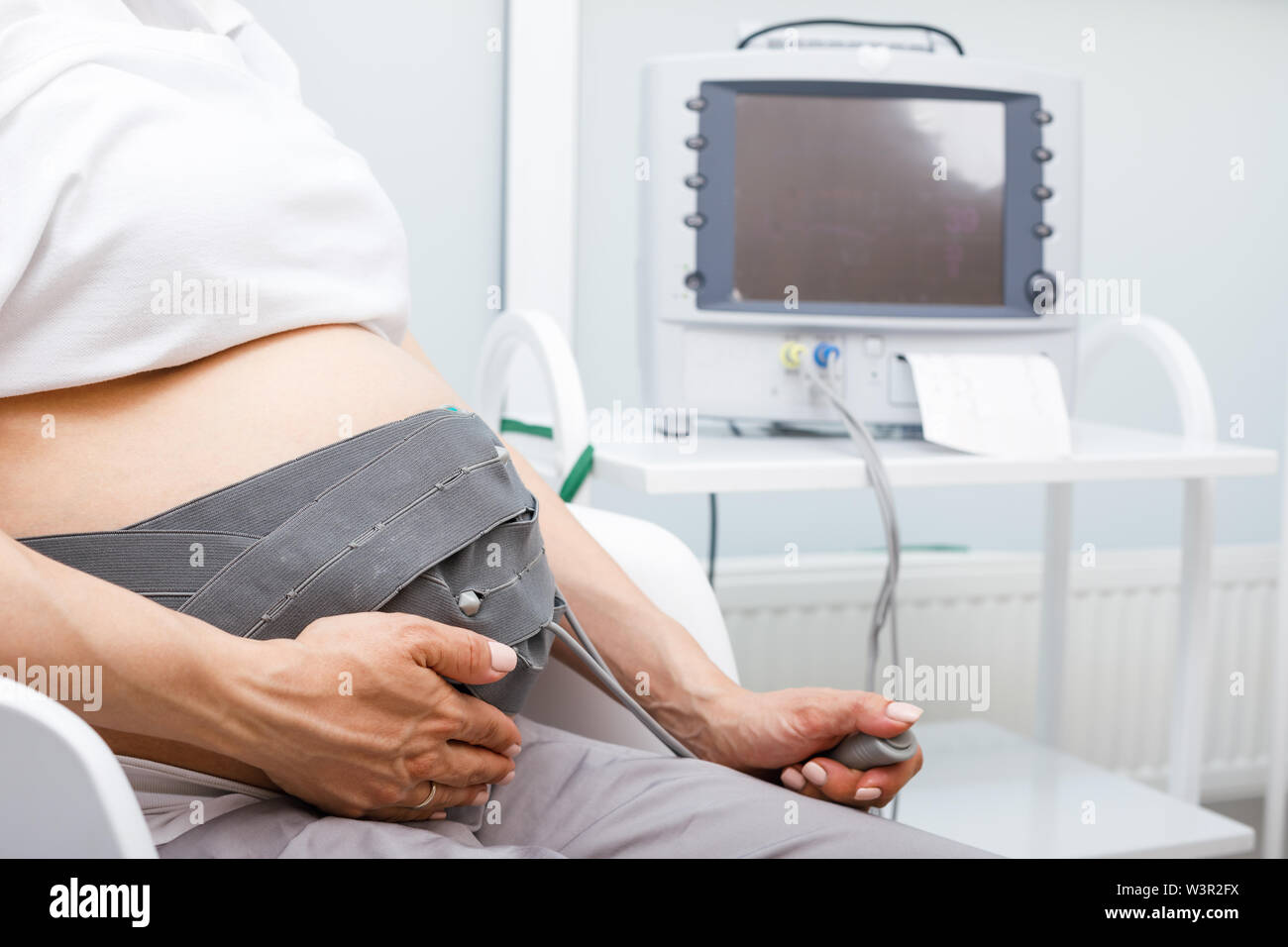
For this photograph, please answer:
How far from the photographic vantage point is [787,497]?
1.70 meters

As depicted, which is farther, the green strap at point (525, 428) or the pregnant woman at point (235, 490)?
the green strap at point (525, 428)

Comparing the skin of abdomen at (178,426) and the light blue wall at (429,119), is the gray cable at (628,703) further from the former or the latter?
the light blue wall at (429,119)

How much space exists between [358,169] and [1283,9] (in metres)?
1.80

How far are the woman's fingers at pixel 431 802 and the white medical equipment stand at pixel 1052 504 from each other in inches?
15.8

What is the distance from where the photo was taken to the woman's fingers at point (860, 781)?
655mm

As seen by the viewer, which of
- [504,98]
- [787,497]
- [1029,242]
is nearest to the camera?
[1029,242]

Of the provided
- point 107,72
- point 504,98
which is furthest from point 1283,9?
point 107,72

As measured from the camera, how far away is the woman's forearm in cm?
48

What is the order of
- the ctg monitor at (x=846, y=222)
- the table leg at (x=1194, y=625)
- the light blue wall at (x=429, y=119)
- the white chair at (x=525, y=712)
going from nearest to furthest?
the white chair at (x=525, y=712)
the ctg monitor at (x=846, y=222)
the table leg at (x=1194, y=625)
the light blue wall at (x=429, y=119)

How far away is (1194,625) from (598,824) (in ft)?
3.05

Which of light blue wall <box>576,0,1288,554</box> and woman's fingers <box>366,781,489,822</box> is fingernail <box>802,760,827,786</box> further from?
light blue wall <box>576,0,1288,554</box>

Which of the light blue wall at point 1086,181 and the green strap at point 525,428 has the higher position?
the light blue wall at point 1086,181

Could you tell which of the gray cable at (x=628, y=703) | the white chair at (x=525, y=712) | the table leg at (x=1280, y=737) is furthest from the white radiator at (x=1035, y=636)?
the gray cable at (x=628, y=703)

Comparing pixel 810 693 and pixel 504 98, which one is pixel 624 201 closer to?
pixel 504 98
